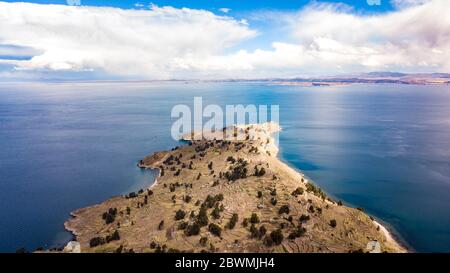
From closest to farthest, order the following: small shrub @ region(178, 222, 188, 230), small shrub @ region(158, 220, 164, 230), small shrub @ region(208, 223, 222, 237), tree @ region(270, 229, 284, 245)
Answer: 1. tree @ region(270, 229, 284, 245)
2. small shrub @ region(208, 223, 222, 237)
3. small shrub @ region(178, 222, 188, 230)
4. small shrub @ region(158, 220, 164, 230)

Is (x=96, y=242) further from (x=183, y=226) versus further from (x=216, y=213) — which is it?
(x=216, y=213)

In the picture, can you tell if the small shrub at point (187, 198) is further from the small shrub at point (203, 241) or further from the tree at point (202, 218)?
the small shrub at point (203, 241)

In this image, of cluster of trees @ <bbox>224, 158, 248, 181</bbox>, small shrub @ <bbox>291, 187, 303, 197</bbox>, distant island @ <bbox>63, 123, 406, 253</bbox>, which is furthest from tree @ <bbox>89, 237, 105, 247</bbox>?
small shrub @ <bbox>291, 187, 303, 197</bbox>

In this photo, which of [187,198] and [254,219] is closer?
[254,219]

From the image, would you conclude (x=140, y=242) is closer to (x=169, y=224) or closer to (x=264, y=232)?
(x=169, y=224)

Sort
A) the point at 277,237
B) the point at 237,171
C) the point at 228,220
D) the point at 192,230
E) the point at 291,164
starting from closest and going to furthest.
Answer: the point at 277,237, the point at 192,230, the point at 228,220, the point at 237,171, the point at 291,164

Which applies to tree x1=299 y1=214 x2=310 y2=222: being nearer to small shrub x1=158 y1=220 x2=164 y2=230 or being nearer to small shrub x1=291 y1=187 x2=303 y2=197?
small shrub x1=291 y1=187 x2=303 y2=197

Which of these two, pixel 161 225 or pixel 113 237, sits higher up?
pixel 161 225

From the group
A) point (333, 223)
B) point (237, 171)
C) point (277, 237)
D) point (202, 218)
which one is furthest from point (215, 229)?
point (237, 171)

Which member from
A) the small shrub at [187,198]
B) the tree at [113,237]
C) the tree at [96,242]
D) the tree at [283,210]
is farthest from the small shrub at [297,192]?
the tree at [96,242]
